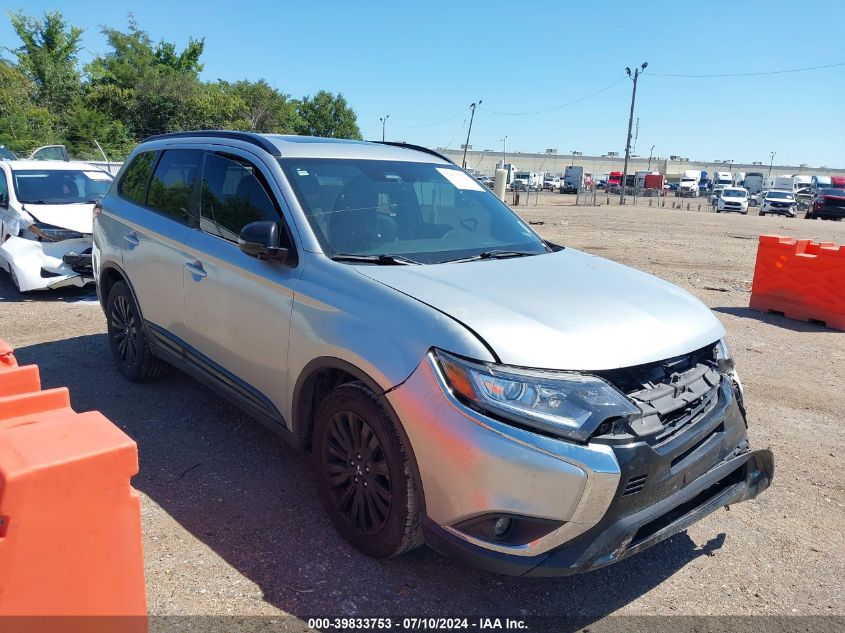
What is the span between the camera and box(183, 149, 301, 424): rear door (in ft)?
11.4

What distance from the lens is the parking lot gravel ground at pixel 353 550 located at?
288 cm

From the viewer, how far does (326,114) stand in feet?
243

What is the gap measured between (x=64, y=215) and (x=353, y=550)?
7.58 m

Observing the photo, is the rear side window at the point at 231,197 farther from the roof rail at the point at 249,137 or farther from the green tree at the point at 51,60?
the green tree at the point at 51,60

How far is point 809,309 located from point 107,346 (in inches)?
321

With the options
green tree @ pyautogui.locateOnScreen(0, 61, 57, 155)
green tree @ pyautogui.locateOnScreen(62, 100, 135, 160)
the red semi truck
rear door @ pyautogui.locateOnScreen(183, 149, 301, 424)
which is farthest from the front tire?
the red semi truck

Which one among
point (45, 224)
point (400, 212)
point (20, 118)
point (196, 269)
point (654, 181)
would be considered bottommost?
point (45, 224)

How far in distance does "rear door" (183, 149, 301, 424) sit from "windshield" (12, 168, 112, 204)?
6112mm

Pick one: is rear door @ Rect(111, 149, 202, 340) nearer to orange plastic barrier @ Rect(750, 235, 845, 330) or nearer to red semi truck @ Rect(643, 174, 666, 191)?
orange plastic barrier @ Rect(750, 235, 845, 330)

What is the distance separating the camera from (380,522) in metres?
2.96

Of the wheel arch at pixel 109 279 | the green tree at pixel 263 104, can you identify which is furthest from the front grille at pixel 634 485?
the green tree at pixel 263 104

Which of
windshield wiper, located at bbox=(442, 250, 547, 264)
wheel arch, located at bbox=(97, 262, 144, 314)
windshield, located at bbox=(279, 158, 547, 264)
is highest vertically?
windshield, located at bbox=(279, 158, 547, 264)

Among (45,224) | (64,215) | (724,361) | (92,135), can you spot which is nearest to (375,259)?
(724,361)

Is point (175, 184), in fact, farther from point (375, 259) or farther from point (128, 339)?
point (375, 259)
